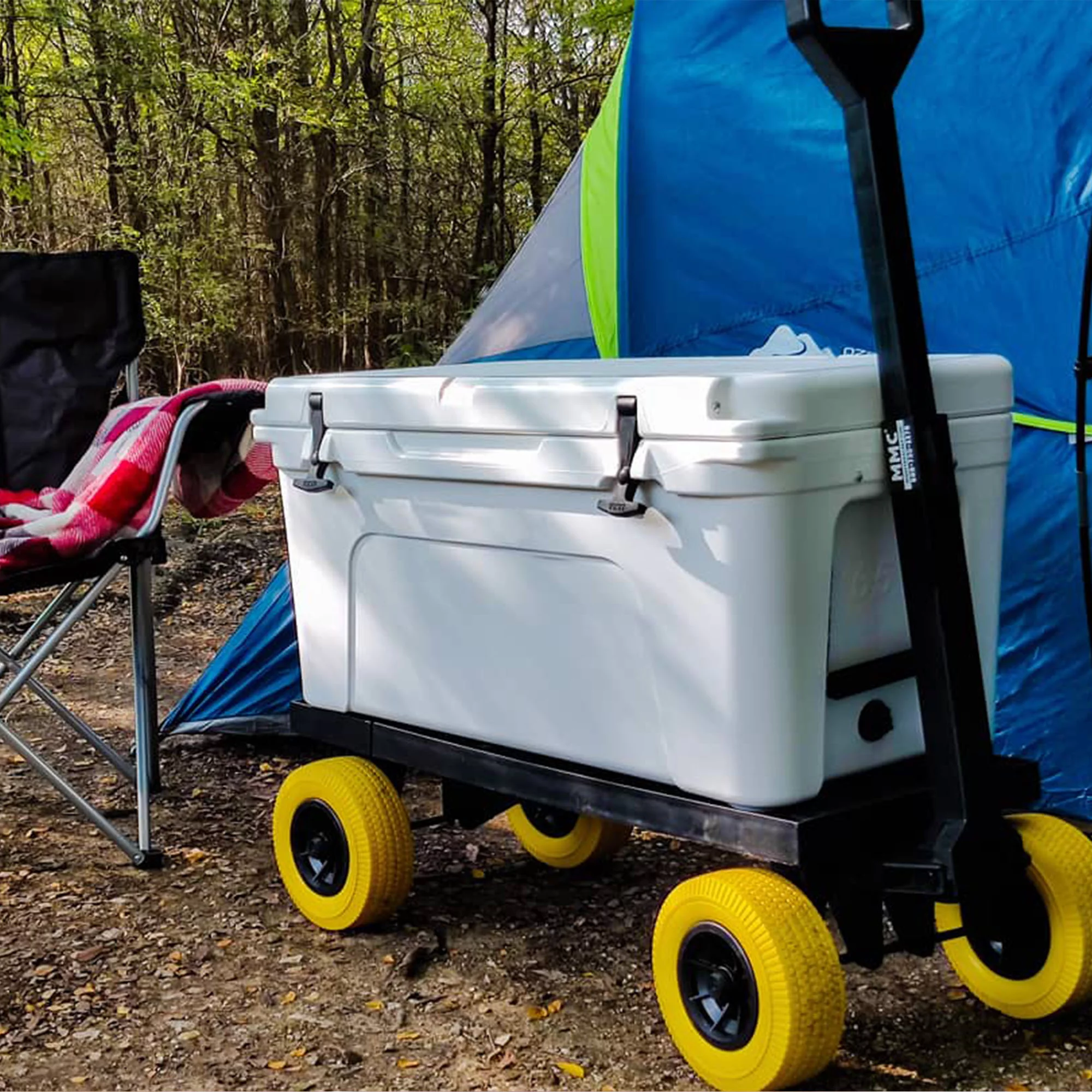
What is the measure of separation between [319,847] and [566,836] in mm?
480

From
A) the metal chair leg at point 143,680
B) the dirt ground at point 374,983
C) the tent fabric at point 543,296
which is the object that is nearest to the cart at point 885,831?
the dirt ground at point 374,983

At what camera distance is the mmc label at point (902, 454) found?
1.81 meters

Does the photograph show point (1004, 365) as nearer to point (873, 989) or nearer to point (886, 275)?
point (886, 275)

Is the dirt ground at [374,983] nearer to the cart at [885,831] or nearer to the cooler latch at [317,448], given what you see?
the cart at [885,831]

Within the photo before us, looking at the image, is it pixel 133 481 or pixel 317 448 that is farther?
pixel 133 481

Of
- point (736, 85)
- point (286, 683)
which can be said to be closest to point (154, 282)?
point (286, 683)

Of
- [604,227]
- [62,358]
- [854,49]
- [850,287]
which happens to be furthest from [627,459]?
[62,358]

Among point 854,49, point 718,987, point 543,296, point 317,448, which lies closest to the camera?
point 854,49

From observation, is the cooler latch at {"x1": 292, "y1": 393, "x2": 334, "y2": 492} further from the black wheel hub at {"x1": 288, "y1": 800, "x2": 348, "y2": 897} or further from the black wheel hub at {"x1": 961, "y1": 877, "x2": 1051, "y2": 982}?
the black wheel hub at {"x1": 961, "y1": 877, "x2": 1051, "y2": 982}

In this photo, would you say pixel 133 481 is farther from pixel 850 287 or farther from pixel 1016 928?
pixel 1016 928

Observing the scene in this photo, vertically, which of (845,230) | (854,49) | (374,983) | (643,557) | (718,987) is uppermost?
(854,49)

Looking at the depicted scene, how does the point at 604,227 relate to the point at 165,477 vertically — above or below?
above

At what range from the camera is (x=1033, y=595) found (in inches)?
103

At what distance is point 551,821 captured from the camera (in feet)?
8.88
